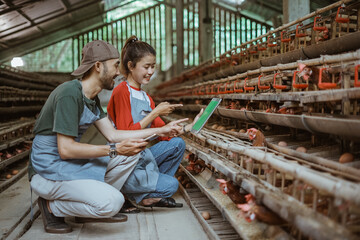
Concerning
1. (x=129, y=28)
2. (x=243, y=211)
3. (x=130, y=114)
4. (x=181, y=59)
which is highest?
(x=129, y=28)

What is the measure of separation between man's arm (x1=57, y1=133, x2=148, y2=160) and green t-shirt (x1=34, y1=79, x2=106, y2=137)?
0.23ft

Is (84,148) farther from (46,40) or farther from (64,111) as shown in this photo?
(46,40)

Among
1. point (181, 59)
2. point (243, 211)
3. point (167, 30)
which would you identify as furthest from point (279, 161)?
point (167, 30)

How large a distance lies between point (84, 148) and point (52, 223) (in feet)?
2.00

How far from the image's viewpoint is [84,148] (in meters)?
2.34

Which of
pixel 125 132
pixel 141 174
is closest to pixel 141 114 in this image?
pixel 125 132

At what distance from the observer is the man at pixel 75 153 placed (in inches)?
91.4

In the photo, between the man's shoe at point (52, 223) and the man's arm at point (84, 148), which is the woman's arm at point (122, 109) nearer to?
the man's arm at point (84, 148)

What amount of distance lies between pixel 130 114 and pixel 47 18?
1086 centimetres

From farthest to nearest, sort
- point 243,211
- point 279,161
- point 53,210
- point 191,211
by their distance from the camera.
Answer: point 191,211, point 53,210, point 243,211, point 279,161

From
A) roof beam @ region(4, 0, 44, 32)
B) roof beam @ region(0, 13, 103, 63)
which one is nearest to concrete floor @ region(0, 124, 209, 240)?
roof beam @ region(4, 0, 44, 32)

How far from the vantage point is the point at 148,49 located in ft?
9.71

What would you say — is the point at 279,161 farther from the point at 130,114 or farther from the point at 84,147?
the point at 130,114

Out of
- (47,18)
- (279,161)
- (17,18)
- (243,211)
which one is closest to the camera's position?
(279,161)
